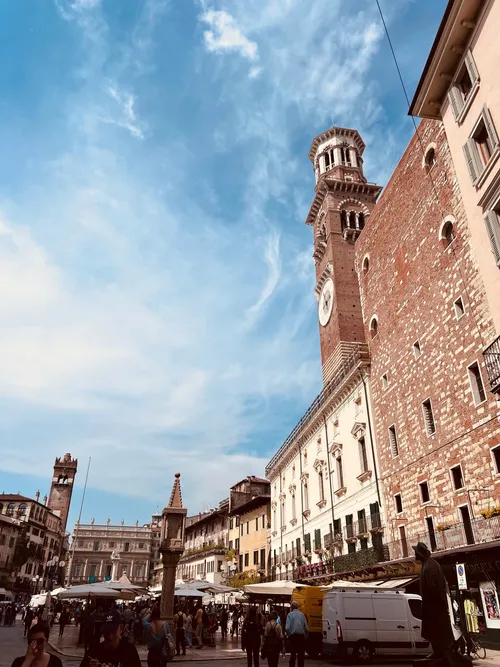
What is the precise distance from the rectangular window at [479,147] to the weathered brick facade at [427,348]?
575 cm

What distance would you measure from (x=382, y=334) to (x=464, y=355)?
342 inches

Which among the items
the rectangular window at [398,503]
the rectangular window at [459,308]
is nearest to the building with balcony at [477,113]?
the rectangular window at [459,308]

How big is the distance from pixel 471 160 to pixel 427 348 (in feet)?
33.3

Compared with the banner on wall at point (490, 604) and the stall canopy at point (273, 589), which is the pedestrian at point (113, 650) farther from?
the stall canopy at point (273, 589)

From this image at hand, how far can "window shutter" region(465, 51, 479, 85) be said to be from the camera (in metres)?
14.8

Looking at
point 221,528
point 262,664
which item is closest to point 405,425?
point 262,664

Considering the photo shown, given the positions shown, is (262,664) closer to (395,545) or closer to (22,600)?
(395,545)

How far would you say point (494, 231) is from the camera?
1382 centimetres

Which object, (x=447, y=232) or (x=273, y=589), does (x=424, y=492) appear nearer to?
(x=273, y=589)

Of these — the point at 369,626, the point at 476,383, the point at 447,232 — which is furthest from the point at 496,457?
the point at 447,232

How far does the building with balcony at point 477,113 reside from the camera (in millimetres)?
13719

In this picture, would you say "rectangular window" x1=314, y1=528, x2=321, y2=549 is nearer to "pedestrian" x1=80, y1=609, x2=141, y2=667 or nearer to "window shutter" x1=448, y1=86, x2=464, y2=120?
"window shutter" x1=448, y1=86, x2=464, y2=120

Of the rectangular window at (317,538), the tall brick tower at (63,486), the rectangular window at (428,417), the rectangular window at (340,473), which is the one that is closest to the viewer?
the rectangular window at (428,417)

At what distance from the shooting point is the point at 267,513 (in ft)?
163
